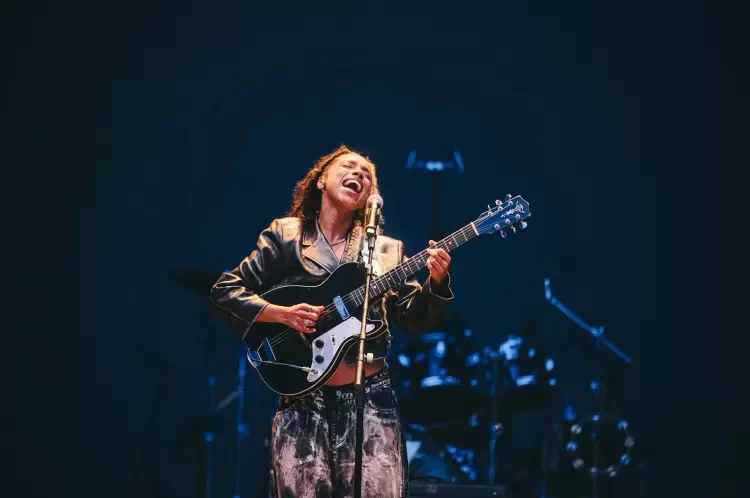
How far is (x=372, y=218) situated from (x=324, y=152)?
3.18 meters

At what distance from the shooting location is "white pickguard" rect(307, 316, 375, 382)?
10.0 feet

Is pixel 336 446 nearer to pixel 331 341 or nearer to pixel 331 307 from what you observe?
pixel 331 341

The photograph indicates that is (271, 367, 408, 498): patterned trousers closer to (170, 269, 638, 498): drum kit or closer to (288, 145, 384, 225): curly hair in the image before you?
(288, 145, 384, 225): curly hair

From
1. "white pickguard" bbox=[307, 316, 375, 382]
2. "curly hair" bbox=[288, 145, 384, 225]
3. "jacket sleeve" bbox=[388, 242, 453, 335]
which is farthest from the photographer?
"curly hair" bbox=[288, 145, 384, 225]

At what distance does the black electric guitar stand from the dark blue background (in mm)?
2813

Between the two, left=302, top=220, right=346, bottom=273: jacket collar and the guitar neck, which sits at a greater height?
left=302, top=220, right=346, bottom=273: jacket collar

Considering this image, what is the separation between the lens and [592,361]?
21.6 feet

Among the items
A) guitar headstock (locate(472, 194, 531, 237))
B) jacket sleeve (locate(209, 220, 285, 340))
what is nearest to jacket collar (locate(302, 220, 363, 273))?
jacket sleeve (locate(209, 220, 285, 340))

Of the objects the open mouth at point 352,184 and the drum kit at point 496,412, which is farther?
the drum kit at point 496,412

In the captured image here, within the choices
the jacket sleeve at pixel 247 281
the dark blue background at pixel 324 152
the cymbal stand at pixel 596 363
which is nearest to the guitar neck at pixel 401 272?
the jacket sleeve at pixel 247 281

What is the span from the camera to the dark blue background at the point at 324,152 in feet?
18.5

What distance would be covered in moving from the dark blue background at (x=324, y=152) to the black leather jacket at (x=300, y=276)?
2.61 meters

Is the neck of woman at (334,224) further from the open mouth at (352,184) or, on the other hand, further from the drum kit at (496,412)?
the drum kit at (496,412)

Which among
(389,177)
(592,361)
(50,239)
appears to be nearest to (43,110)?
(50,239)
